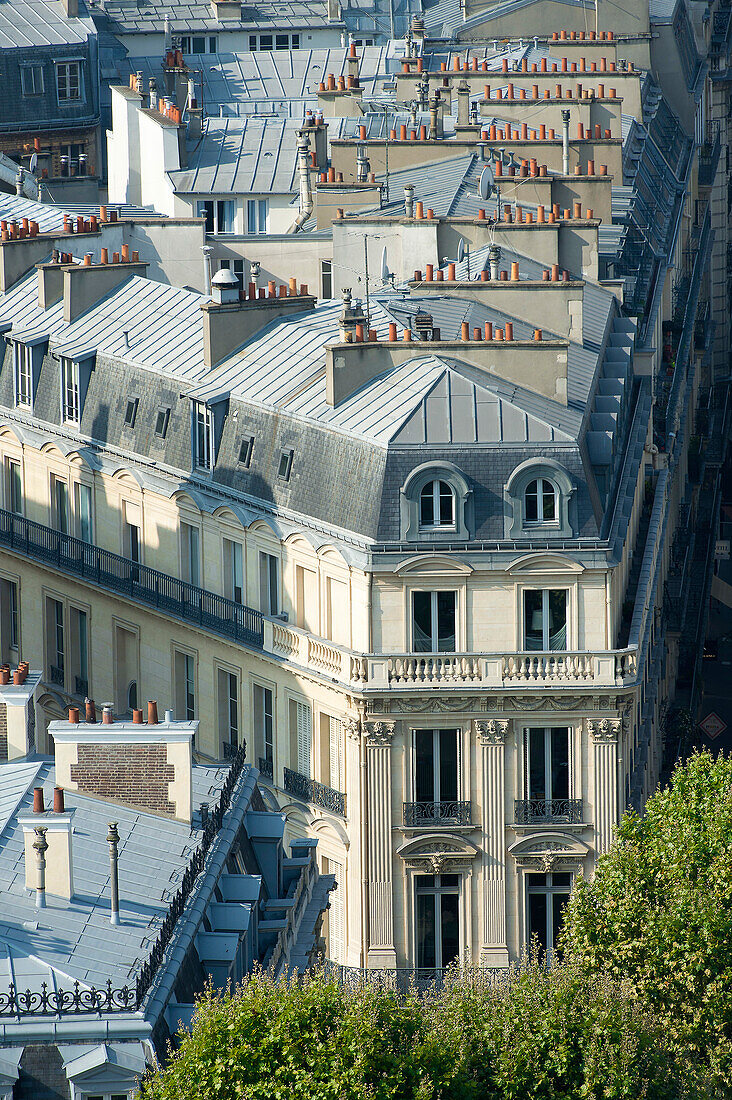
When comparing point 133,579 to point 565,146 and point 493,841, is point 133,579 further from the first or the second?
point 565,146

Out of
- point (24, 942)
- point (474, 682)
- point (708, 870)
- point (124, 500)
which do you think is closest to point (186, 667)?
point (124, 500)

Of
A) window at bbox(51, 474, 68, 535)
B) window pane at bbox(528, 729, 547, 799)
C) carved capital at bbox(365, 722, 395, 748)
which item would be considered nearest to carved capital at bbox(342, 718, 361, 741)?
carved capital at bbox(365, 722, 395, 748)

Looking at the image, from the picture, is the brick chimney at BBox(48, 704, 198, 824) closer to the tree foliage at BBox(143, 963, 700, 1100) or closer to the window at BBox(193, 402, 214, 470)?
the tree foliage at BBox(143, 963, 700, 1100)

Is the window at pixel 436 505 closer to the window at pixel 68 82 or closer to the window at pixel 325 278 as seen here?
the window at pixel 325 278

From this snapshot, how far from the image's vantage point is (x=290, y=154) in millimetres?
88625

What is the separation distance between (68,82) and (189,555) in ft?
157

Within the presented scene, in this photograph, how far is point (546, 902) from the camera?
5609cm

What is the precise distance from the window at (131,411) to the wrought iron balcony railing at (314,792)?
9.67 m

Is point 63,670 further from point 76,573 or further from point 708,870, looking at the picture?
point 708,870

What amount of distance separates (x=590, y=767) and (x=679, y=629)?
746 inches

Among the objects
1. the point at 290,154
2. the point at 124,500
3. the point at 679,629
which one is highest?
the point at 290,154

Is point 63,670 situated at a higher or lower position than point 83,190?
lower

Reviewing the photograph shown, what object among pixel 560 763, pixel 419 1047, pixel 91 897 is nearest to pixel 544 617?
pixel 560 763

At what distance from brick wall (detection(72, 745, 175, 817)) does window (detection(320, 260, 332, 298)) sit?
114 ft
